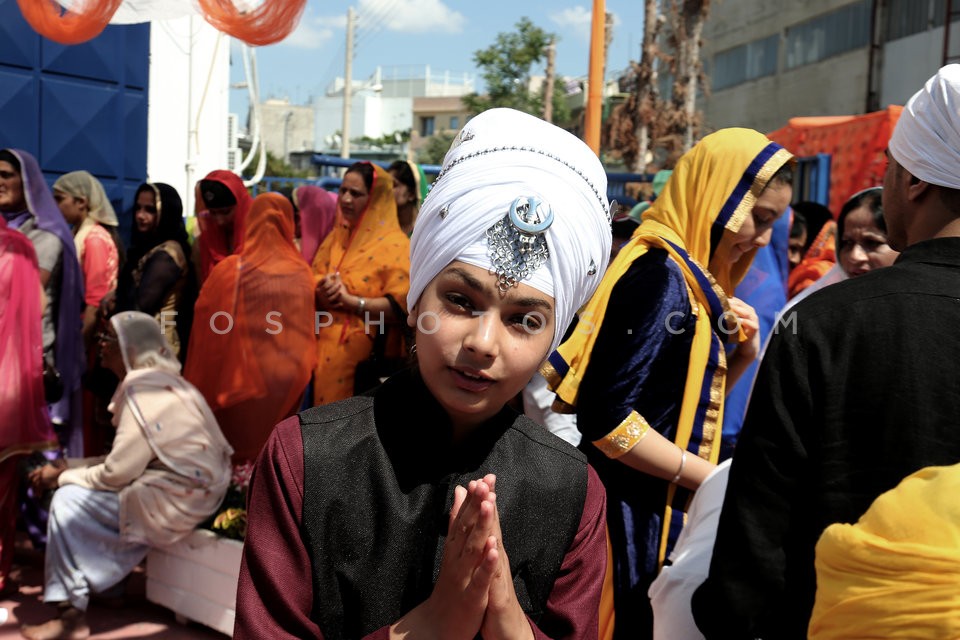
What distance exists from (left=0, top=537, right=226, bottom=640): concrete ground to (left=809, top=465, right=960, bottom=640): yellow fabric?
332 cm

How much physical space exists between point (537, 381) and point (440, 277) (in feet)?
7.61

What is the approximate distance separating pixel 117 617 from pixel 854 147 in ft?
21.2

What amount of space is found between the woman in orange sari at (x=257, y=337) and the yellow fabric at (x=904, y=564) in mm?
3412

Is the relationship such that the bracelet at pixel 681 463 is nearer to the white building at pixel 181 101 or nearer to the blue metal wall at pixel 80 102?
the blue metal wall at pixel 80 102

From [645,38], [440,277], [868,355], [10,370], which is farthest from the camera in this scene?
[645,38]

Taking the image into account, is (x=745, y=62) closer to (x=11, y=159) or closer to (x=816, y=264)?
(x=816, y=264)

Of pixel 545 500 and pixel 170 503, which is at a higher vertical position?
pixel 545 500

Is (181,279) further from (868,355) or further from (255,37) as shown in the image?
(868,355)

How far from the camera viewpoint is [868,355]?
4.92 ft

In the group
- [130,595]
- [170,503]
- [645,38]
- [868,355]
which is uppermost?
[645,38]

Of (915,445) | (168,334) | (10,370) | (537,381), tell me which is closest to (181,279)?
(168,334)

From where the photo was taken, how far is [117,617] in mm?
4102

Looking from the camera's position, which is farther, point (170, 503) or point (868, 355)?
point (170, 503)

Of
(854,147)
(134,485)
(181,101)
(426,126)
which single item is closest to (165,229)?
(134,485)
